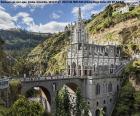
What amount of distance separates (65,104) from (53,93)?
8.64 meters

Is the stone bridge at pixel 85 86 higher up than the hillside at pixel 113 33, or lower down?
lower down

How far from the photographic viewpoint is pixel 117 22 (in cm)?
16050

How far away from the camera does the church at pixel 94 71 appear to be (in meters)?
92.9

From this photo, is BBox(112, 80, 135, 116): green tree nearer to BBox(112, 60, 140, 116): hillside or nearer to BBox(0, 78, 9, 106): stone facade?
BBox(112, 60, 140, 116): hillside

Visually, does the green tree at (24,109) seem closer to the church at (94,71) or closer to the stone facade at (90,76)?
the stone facade at (90,76)

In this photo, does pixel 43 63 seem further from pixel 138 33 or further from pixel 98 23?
pixel 138 33

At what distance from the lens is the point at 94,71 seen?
96.6 meters

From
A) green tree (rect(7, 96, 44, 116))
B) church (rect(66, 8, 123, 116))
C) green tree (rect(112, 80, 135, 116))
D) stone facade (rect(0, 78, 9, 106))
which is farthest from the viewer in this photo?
church (rect(66, 8, 123, 116))

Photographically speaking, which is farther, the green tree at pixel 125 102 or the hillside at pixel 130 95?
the green tree at pixel 125 102

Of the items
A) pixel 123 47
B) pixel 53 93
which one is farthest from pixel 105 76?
pixel 123 47

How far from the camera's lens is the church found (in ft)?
305

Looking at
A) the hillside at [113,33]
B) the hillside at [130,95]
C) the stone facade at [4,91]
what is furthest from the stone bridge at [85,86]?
the hillside at [113,33]

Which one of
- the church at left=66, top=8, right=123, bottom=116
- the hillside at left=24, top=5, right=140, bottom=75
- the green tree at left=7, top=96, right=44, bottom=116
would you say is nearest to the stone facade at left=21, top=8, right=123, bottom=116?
the church at left=66, top=8, right=123, bottom=116

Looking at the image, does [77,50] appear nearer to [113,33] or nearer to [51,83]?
[51,83]
